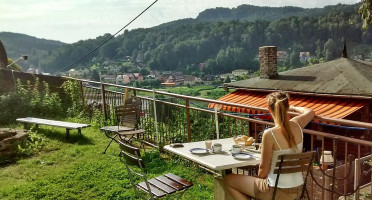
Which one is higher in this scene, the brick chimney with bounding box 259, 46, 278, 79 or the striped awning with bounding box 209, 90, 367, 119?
the brick chimney with bounding box 259, 46, 278, 79

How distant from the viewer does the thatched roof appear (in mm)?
19766

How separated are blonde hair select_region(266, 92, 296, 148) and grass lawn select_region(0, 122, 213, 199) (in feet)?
6.51

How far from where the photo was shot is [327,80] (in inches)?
870

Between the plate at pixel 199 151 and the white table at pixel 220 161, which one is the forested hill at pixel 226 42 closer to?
the plate at pixel 199 151

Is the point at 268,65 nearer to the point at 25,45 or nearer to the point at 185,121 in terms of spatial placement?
the point at 185,121

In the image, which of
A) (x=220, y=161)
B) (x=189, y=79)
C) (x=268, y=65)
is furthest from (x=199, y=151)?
(x=189, y=79)

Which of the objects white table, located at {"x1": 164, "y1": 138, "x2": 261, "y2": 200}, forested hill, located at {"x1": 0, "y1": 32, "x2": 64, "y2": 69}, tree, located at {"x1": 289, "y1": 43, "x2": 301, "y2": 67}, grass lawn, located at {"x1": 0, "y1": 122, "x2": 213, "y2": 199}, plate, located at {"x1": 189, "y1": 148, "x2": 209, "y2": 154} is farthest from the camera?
forested hill, located at {"x1": 0, "y1": 32, "x2": 64, "y2": 69}

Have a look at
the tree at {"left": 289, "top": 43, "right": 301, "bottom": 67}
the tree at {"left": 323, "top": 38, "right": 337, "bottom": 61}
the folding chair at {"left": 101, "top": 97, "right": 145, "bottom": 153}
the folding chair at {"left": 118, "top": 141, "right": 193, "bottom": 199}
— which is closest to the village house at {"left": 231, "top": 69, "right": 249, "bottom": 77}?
the tree at {"left": 289, "top": 43, "right": 301, "bottom": 67}

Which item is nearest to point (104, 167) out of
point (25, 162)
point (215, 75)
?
point (25, 162)

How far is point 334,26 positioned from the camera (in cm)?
5759

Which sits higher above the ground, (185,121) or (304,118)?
(304,118)

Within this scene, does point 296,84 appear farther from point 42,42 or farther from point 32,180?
point 42,42

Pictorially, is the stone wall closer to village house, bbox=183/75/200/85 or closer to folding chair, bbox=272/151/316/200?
folding chair, bbox=272/151/316/200

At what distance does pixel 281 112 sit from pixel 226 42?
6918 centimetres
